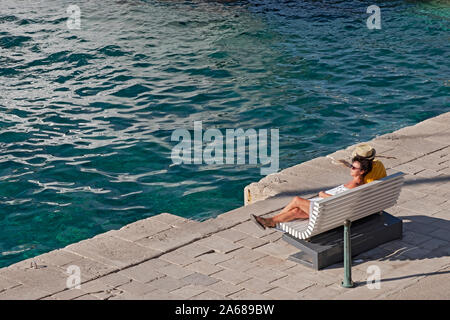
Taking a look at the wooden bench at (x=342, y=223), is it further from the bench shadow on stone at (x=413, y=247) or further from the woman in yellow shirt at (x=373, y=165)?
the woman in yellow shirt at (x=373, y=165)

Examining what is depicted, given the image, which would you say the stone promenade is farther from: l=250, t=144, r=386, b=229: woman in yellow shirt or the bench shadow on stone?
l=250, t=144, r=386, b=229: woman in yellow shirt

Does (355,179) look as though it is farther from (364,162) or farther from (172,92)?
(172,92)

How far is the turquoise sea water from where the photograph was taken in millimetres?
12555

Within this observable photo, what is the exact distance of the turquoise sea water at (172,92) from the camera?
1255 centimetres

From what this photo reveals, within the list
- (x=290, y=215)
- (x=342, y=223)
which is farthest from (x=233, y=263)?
(x=342, y=223)

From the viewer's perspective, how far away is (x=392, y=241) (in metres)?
8.86

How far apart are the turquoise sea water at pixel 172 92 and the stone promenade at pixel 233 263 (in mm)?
2284

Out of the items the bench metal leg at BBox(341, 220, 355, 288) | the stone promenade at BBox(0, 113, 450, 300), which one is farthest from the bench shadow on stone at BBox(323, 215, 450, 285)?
the bench metal leg at BBox(341, 220, 355, 288)

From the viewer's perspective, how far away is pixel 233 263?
8.48m

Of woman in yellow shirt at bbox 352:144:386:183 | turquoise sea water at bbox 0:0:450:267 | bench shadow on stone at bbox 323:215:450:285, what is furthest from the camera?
turquoise sea water at bbox 0:0:450:267

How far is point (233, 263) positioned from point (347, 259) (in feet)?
4.51

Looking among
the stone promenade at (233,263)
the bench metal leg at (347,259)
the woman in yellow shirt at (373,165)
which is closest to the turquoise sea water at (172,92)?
the stone promenade at (233,263)

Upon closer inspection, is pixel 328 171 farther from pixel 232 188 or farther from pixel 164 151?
pixel 164 151

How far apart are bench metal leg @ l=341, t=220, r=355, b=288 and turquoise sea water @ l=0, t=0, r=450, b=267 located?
168 inches
